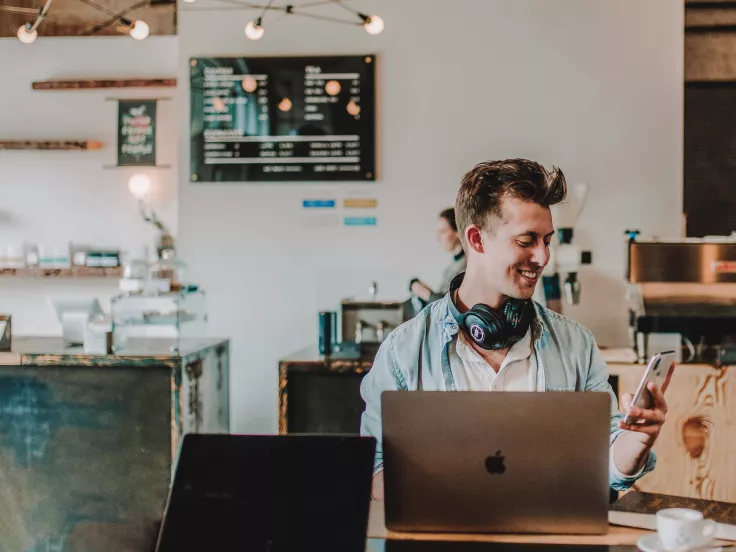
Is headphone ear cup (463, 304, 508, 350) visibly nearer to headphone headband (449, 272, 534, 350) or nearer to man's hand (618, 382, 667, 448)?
headphone headband (449, 272, 534, 350)

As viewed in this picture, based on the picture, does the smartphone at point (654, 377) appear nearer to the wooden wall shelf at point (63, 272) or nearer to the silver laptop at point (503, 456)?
the silver laptop at point (503, 456)

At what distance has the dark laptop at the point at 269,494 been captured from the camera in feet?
3.84

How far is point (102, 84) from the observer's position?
5.80m

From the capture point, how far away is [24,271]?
5793 millimetres

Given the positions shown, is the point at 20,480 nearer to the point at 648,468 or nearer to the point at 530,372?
the point at 530,372

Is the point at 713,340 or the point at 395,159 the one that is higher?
the point at 395,159

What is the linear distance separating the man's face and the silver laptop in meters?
0.52

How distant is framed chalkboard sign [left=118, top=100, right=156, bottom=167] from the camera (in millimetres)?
5834

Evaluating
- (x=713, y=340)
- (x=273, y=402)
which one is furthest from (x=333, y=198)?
(x=713, y=340)

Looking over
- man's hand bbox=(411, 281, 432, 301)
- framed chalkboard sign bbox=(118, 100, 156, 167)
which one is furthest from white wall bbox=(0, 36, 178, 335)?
man's hand bbox=(411, 281, 432, 301)

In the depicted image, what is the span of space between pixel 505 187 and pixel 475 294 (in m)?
0.27

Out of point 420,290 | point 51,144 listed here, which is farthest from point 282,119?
point 51,144

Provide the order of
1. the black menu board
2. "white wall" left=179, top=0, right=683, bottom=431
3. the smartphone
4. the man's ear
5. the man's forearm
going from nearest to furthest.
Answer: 1. the smartphone
2. the man's forearm
3. the man's ear
4. "white wall" left=179, top=0, right=683, bottom=431
5. the black menu board

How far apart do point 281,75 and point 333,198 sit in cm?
74
